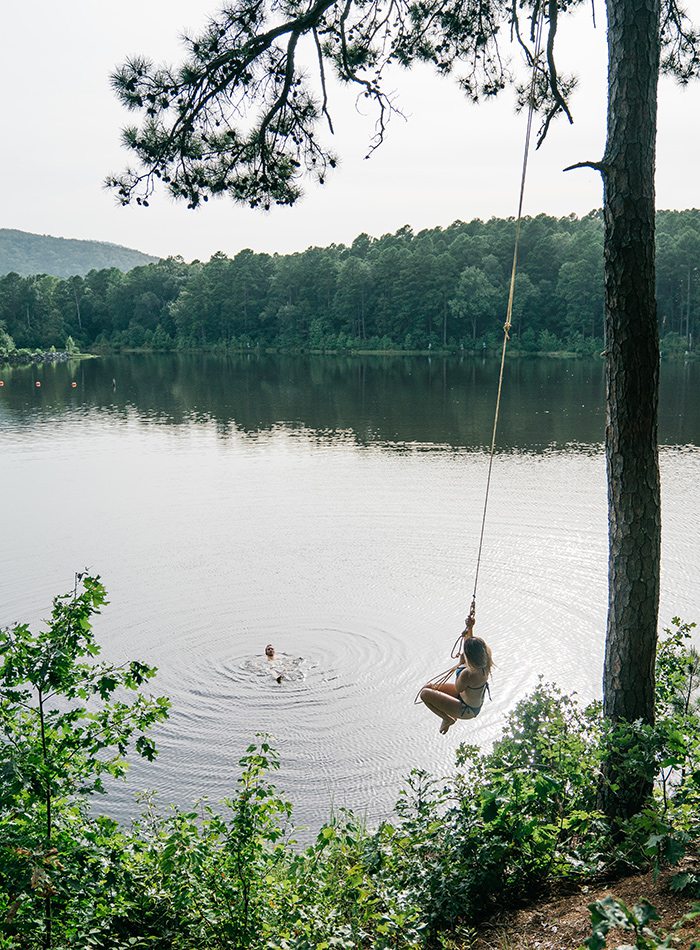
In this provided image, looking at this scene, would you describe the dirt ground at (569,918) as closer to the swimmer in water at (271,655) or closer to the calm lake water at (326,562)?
the calm lake water at (326,562)

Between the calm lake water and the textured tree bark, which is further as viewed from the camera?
the calm lake water

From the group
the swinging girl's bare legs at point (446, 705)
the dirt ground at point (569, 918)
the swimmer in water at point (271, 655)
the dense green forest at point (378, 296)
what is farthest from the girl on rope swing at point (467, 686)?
the dense green forest at point (378, 296)

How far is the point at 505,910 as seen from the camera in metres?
4.71

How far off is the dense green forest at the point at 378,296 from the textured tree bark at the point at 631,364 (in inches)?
2805

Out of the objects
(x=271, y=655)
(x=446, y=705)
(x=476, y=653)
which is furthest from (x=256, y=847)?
(x=271, y=655)

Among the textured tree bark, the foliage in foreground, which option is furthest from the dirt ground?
the textured tree bark

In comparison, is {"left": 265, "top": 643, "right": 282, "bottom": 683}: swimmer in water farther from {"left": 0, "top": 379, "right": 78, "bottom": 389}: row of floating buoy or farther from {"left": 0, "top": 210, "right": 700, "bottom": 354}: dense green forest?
{"left": 0, "top": 210, "right": 700, "bottom": 354}: dense green forest

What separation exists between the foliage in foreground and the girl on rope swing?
1116 millimetres

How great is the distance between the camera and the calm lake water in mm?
11500

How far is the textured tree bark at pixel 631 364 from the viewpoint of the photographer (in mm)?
5273

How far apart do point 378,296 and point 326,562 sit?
250 feet

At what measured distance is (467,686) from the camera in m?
6.75

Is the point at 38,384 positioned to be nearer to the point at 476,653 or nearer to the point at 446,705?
the point at 446,705

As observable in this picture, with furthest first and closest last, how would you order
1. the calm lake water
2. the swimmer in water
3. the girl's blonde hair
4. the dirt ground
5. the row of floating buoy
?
the row of floating buoy < the swimmer in water < the calm lake water < the girl's blonde hair < the dirt ground
